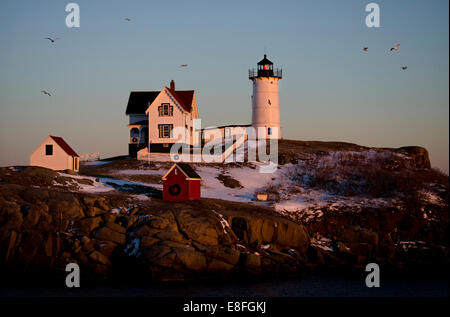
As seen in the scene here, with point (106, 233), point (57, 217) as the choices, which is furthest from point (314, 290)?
point (57, 217)

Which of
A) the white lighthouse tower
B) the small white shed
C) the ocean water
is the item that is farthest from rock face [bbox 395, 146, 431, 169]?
the small white shed

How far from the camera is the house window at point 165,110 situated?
2699 inches

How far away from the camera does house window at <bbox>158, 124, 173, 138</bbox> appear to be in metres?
68.6

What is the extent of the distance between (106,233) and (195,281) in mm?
6527

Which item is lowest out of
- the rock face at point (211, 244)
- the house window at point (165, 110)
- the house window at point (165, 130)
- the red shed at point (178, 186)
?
the rock face at point (211, 244)

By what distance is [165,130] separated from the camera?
68.7 metres

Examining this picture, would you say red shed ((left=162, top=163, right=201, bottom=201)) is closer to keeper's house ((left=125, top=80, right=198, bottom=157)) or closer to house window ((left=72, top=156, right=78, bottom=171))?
house window ((left=72, top=156, right=78, bottom=171))

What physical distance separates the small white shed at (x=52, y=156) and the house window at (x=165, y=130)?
43.8 ft

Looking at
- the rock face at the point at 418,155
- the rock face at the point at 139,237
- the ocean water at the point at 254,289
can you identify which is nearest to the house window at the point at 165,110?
the rock face at the point at 139,237

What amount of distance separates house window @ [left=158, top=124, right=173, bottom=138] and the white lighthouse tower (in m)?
14.1

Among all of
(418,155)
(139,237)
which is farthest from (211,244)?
(418,155)

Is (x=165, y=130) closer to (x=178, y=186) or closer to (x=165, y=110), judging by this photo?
(x=165, y=110)

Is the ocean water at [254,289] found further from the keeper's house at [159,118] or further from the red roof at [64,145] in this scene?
the keeper's house at [159,118]
